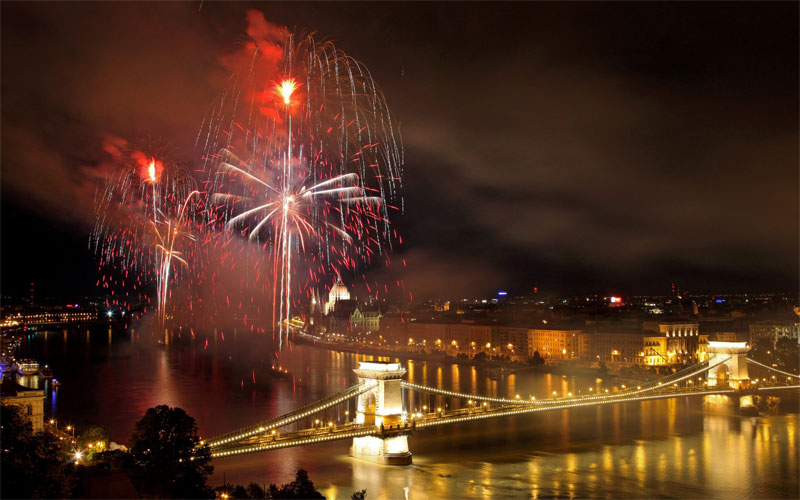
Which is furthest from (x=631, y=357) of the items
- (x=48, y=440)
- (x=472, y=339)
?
(x=48, y=440)

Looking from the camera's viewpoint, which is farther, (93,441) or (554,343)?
(554,343)

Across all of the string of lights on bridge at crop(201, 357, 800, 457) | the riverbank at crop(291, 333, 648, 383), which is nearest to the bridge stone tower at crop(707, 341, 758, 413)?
the string of lights on bridge at crop(201, 357, 800, 457)

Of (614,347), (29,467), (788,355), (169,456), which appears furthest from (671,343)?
(29,467)

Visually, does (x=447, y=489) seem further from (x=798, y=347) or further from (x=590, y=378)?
(x=798, y=347)

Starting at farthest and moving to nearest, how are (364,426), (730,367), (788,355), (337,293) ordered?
(337,293) < (788,355) < (730,367) < (364,426)

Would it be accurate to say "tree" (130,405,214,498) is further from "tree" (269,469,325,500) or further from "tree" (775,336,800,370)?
"tree" (775,336,800,370)

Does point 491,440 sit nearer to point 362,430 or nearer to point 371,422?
point 371,422

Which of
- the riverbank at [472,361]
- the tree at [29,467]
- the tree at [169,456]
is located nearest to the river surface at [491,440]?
the riverbank at [472,361]

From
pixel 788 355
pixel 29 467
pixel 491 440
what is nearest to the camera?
pixel 29 467
